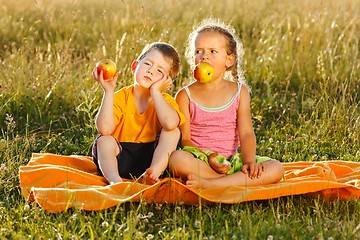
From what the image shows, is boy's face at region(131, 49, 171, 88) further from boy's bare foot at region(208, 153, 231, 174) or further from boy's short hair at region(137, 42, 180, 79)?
boy's bare foot at region(208, 153, 231, 174)

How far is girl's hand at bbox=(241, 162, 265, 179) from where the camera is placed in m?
4.68

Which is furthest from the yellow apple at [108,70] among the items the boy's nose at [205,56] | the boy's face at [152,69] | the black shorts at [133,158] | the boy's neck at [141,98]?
the boy's nose at [205,56]

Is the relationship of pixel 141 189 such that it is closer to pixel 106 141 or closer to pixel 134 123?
pixel 106 141

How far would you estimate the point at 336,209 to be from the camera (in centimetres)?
436

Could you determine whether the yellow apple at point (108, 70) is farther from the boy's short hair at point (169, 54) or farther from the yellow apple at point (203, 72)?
the yellow apple at point (203, 72)

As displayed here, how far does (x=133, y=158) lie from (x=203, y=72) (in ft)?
2.20

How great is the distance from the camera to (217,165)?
4703mm

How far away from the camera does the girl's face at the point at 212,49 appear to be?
4887mm

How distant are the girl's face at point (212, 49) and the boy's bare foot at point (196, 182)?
2.36ft

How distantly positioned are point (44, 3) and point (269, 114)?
4002mm

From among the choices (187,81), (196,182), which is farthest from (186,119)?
(187,81)

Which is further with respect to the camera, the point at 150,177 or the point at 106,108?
the point at 106,108

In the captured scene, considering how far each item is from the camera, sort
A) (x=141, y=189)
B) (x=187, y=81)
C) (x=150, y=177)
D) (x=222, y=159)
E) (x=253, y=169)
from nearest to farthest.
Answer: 1. (x=141, y=189)
2. (x=150, y=177)
3. (x=253, y=169)
4. (x=222, y=159)
5. (x=187, y=81)

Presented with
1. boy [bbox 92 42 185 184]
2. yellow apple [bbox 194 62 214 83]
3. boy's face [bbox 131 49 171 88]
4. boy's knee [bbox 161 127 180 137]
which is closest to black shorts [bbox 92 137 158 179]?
boy [bbox 92 42 185 184]
